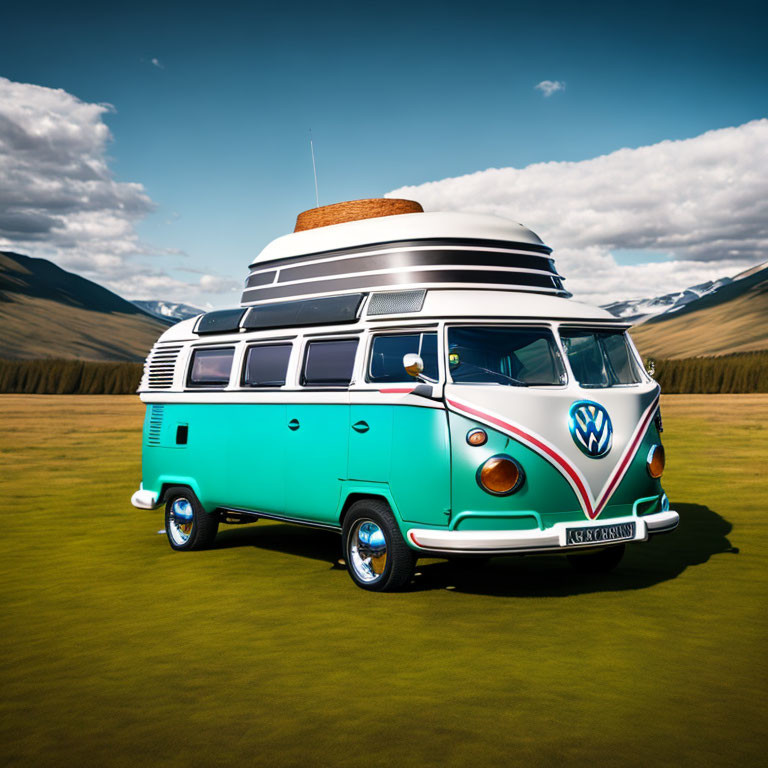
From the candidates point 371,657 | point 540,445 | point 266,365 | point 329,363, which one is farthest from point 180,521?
point 371,657

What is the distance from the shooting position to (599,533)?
7.77 m

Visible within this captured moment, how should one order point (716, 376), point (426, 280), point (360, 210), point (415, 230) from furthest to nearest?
1. point (716, 376)
2. point (360, 210)
3. point (415, 230)
4. point (426, 280)

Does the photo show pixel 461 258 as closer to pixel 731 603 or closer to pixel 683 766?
pixel 731 603

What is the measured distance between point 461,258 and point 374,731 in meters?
5.22

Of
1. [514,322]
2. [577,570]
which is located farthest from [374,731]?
[577,570]

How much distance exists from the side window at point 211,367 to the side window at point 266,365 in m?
0.37

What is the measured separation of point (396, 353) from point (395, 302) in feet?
1.49

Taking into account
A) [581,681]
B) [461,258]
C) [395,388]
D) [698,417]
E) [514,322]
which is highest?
[698,417]

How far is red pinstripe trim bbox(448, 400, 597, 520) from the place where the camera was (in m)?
7.52

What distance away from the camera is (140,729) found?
4.99 meters

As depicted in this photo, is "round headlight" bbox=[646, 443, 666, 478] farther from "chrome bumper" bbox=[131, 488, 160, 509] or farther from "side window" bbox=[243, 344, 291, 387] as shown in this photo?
"chrome bumper" bbox=[131, 488, 160, 509]

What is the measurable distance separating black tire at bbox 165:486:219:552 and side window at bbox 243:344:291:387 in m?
1.75

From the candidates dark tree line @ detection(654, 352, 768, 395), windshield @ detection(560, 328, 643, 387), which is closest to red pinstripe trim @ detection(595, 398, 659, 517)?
windshield @ detection(560, 328, 643, 387)

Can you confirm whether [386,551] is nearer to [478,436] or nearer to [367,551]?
[367,551]
